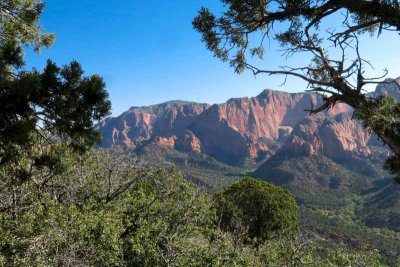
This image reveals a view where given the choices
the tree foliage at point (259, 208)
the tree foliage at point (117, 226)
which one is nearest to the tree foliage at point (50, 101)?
the tree foliage at point (117, 226)

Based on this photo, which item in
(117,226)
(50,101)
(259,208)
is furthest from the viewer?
(259,208)

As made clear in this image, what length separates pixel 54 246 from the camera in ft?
38.6

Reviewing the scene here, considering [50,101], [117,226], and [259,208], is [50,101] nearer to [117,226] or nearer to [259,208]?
[117,226]

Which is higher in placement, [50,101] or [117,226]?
[50,101]

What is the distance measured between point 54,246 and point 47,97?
22.4 ft

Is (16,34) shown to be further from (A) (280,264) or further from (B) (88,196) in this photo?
(A) (280,264)

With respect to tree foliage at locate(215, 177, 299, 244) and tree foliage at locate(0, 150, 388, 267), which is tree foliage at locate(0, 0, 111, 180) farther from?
tree foliage at locate(215, 177, 299, 244)

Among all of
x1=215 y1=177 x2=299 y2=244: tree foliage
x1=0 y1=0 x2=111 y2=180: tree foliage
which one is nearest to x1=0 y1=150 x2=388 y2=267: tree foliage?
x1=0 y1=0 x2=111 y2=180: tree foliage

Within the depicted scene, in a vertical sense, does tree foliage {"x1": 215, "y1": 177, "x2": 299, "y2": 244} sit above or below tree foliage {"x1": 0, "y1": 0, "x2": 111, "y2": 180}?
below

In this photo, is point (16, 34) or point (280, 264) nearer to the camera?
point (16, 34)

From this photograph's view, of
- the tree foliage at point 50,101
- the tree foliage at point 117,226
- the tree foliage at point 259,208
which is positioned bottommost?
the tree foliage at point 259,208

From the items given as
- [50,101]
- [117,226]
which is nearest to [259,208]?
[117,226]

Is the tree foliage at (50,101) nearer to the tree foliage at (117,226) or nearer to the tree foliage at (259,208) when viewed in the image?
the tree foliage at (117,226)

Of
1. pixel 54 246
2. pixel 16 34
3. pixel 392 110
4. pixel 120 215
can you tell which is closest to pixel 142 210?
pixel 120 215
